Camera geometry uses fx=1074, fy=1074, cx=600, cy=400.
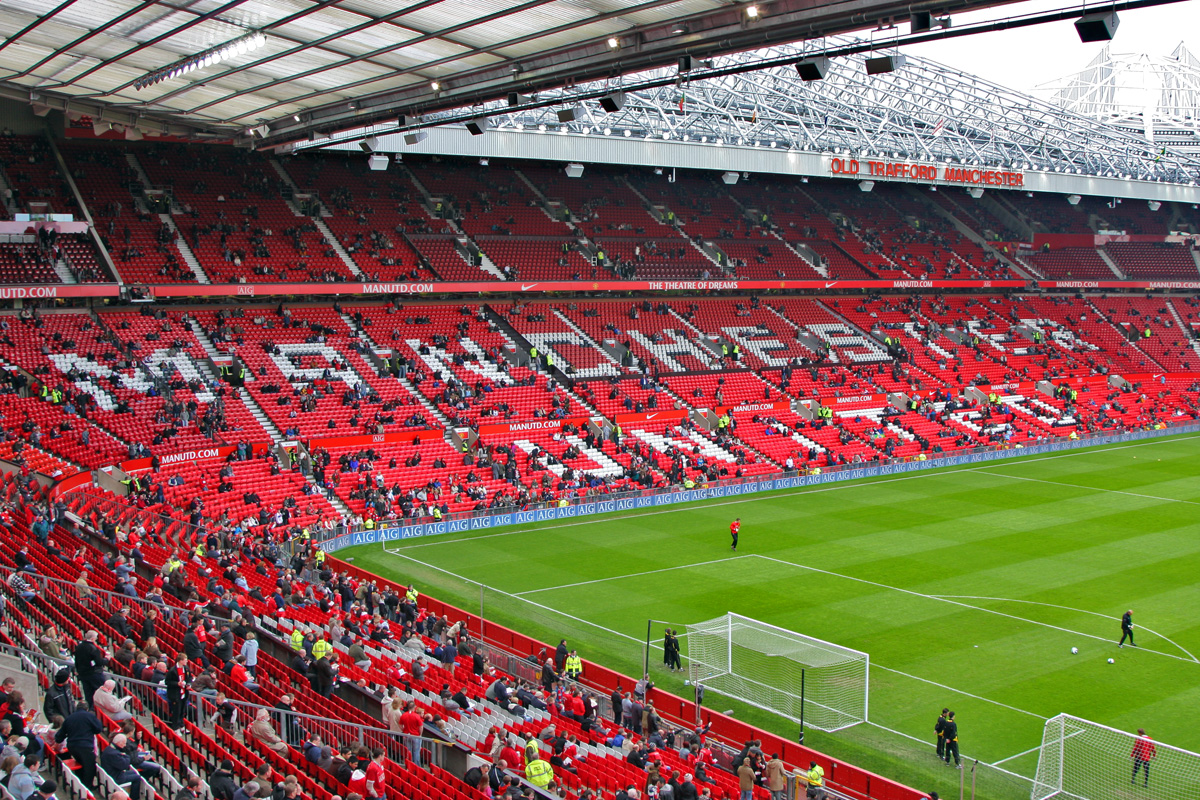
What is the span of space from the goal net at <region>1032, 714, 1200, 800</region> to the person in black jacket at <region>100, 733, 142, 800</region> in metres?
13.6

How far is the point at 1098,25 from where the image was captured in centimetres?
1575

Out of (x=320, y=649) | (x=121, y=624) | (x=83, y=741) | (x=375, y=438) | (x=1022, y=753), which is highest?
(x=83, y=741)

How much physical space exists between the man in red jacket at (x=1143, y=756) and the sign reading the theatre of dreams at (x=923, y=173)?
42.9m

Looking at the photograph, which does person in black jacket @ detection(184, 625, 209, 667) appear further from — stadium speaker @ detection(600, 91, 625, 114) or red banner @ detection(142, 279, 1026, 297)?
red banner @ detection(142, 279, 1026, 297)

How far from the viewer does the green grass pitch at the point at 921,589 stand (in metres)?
20.8

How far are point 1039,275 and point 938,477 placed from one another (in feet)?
112

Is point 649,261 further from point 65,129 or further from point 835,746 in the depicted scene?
point 835,746

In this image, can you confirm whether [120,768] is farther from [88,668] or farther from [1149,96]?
[1149,96]

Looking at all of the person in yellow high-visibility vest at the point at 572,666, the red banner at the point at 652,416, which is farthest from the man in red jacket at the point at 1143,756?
the red banner at the point at 652,416

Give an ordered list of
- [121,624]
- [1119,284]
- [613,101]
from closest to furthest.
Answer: [121,624], [613,101], [1119,284]

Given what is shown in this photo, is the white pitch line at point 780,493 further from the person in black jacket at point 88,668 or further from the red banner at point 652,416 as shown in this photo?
the person in black jacket at point 88,668

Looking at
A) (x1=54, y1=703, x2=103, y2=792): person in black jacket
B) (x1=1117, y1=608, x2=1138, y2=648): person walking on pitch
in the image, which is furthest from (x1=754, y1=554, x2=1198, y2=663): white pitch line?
(x1=54, y1=703, x2=103, y2=792): person in black jacket

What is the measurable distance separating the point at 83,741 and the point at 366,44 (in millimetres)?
17483

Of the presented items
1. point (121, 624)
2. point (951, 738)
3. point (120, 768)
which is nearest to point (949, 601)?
point (951, 738)
